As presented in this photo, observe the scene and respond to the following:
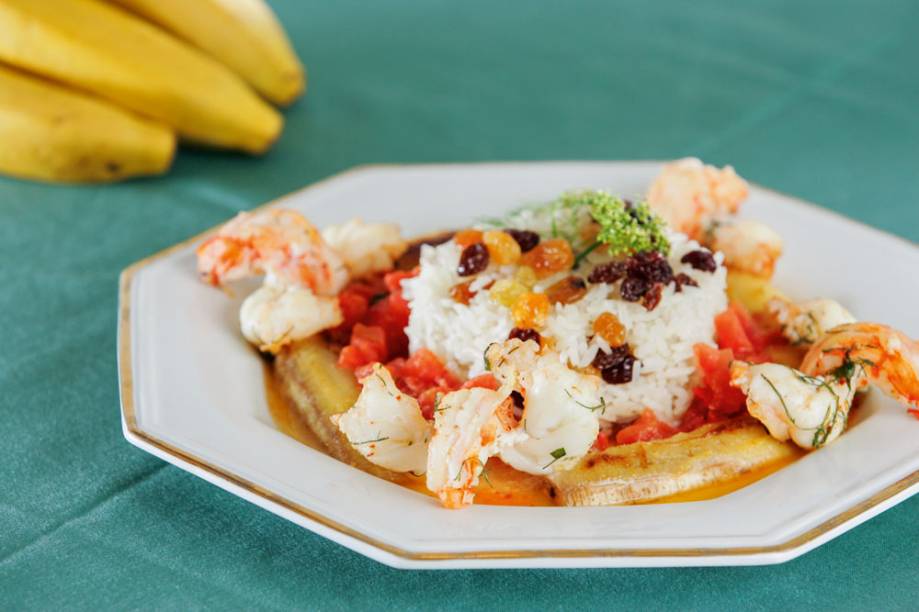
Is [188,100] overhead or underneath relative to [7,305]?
overhead

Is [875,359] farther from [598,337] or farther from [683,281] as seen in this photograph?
[598,337]

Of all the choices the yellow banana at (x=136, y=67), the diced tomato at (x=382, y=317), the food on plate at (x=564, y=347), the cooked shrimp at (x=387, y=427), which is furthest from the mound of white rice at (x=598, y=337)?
the yellow banana at (x=136, y=67)

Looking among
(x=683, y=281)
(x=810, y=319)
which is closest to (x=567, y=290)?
(x=683, y=281)

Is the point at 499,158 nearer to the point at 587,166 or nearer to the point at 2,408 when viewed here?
the point at 587,166

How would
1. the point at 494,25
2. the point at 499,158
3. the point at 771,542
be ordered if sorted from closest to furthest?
the point at 771,542
the point at 499,158
the point at 494,25

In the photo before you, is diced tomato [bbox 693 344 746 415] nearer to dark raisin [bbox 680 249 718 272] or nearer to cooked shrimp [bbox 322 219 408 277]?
dark raisin [bbox 680 249 718 272]

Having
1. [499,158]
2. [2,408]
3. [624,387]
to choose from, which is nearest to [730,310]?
[624,387]

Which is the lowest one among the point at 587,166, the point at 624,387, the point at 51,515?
the point at 51,515

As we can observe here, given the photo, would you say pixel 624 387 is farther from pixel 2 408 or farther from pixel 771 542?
pixel 2 408

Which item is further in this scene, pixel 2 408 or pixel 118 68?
pixel 118 68

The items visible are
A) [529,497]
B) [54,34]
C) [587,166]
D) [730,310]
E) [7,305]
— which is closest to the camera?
[529,497]
